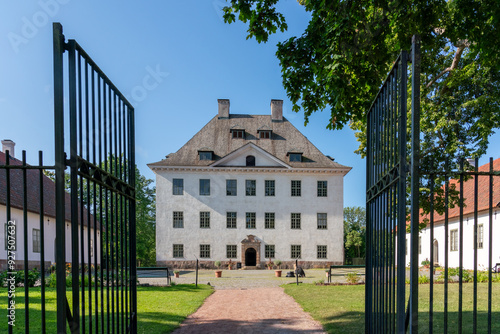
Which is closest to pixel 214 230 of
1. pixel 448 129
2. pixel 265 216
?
pixel 265 216

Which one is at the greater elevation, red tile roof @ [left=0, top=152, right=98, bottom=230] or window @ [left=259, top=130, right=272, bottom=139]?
window @ [left=259, top=130, right=272, bottom=139]

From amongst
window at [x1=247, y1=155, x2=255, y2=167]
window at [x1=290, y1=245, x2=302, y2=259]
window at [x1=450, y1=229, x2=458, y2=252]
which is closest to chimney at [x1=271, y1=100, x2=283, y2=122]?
window at [x1=247, y1=155, x2=255, y2=167]

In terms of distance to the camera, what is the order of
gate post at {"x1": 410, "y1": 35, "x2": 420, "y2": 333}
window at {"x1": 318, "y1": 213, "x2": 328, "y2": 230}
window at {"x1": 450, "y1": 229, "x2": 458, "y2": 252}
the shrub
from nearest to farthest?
1. gate post at {"x1": 410, "y1": 35, "x2": 420, "y2": 333}
2. the shrub
3. window at {"x1": 450, "y1": 229, "x2": 458, "y2": 252}
4. window at {"x1": 318, "y1": 213, "x2": 328, "y2": 230}

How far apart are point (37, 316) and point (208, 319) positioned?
3440mm

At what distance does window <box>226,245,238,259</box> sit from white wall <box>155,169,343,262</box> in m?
0.34

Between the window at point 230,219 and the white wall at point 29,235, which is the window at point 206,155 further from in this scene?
the white wall at point 29,235

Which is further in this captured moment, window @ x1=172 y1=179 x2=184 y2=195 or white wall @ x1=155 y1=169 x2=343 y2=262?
window @ x1=172 y1=179 x2=184 y2=195

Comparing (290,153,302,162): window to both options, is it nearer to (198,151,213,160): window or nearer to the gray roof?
the gray roof

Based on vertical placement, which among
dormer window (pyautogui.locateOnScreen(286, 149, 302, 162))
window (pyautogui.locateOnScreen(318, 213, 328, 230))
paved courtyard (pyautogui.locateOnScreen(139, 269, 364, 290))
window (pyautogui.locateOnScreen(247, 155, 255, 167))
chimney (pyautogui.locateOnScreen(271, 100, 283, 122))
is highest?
chimney (pyautogui.locateOnScreen(271, 100, 283, 122))

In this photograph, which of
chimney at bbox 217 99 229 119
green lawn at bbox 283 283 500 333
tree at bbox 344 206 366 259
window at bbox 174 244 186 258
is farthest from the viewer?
tree at bbox 344 206 366 259

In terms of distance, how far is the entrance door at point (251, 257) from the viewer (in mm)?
37031

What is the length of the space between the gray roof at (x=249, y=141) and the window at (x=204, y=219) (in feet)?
13.3

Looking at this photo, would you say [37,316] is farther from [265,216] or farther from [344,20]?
[265,216]

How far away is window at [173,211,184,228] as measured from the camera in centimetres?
3688
